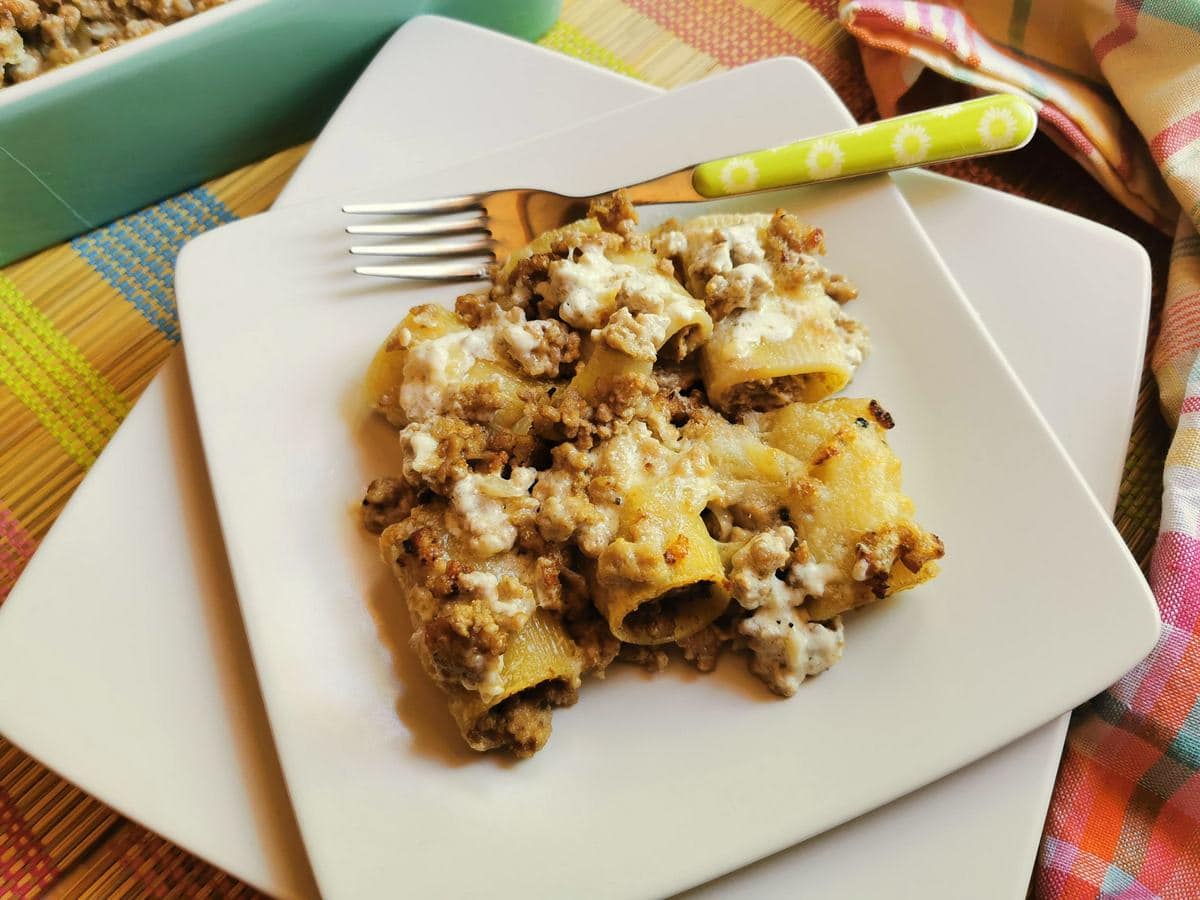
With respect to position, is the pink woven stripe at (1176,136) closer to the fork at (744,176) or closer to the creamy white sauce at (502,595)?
the fork at (744,176)

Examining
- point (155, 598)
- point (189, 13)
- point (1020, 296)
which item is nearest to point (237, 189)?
point (189, 13)

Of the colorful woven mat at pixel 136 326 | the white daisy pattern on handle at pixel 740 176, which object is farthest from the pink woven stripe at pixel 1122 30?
the white daisy pattern on handle at pixel 740 176

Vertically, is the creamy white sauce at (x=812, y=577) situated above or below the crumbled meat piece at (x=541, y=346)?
below

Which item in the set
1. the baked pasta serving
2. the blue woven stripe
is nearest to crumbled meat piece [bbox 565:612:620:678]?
the baked pasta serving

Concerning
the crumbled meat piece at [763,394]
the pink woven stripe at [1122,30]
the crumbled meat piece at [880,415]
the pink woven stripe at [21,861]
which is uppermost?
the pink woven stripe at [1122,30]

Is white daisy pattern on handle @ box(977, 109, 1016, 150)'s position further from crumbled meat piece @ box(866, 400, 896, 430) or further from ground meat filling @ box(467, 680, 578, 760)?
ground meat filling @ box(467, 680, 578, 760)

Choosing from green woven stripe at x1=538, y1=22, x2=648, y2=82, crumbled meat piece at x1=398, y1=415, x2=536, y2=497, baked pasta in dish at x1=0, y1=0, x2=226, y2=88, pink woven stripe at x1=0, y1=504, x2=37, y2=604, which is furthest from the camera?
green woven stripe at x1=538, y1=22, x2=648, y2=82
